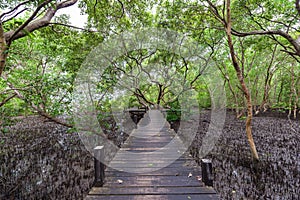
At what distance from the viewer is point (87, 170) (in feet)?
13.8

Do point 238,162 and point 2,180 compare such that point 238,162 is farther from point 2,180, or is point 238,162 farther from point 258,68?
point 258,68

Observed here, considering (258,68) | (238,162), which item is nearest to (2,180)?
(238,162)

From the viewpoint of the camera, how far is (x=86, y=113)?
4762mm

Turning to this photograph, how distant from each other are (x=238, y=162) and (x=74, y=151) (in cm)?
482

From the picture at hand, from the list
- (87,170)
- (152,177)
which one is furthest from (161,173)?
(87,170)

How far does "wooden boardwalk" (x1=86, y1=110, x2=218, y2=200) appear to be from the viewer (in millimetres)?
2076

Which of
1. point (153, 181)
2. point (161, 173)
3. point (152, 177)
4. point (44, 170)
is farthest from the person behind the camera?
point (44, 170)

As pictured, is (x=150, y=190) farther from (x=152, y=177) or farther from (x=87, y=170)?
(x=87, y=170)

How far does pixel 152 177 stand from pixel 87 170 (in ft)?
7.68

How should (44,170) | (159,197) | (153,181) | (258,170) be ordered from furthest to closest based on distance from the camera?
1. (44,170)
2. (258,170)
3. (153,181)
4. (159,197)

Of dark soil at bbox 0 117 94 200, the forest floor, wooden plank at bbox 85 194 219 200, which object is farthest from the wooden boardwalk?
dark soil at bbox 0 117 94 200

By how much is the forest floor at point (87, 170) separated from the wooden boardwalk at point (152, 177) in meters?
0.87

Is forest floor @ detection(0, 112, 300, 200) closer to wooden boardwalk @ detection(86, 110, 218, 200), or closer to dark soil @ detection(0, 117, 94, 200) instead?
dark soil @ detection(0, 117, 94, 200)

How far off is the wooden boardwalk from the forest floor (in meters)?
0.87
